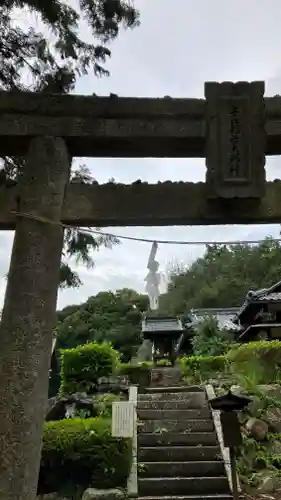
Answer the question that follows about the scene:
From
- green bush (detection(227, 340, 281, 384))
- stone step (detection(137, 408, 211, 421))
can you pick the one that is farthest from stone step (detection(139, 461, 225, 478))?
green bush (detection(227, 340, 281, 384))

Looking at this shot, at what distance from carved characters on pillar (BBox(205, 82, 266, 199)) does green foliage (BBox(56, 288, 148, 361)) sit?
112 feet

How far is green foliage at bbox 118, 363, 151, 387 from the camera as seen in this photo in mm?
17453

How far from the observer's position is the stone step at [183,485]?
8742mm

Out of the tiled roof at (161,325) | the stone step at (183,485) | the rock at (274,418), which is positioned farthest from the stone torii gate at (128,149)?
the tiled roof at (161,325)

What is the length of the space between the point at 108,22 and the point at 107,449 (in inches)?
259

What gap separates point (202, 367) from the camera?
17.1m

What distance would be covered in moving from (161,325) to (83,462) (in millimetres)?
16888

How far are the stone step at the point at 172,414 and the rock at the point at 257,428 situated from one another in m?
0.96

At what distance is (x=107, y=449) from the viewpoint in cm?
845

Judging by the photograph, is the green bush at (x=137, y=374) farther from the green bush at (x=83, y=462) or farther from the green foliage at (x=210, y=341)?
the green bush at (x=83, y=462)

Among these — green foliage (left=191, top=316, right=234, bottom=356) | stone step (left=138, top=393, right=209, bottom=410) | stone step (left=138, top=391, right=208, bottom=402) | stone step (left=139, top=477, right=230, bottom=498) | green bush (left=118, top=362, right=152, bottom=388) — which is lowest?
stone step (left=139, top=477, right=230, bottom=498)

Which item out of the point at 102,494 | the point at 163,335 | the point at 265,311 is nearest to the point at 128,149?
the point at 102,494

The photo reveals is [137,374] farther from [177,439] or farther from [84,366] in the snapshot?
[177,439]

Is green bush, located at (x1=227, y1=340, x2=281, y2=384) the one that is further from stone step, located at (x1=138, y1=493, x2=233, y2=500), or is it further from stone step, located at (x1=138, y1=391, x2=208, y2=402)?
stone step, located at (x1=138, y1=493, x2=233, y2=500)
